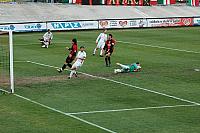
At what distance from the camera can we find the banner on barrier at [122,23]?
65.8m

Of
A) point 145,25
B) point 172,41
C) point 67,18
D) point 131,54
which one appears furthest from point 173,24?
point 131,54

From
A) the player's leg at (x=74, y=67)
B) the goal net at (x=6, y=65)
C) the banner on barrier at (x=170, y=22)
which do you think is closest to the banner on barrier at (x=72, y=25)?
the banner on barrier at (x=170, y=22)

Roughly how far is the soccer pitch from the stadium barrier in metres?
16.9

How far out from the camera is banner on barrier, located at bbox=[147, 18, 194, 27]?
6938 centimetres

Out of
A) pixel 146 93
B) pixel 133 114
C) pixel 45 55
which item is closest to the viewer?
pixel 133 114

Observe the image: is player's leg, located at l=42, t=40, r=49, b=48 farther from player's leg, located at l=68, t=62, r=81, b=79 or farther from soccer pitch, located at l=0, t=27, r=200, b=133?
player's leg, located at l=68, t=62, r=81, b=79

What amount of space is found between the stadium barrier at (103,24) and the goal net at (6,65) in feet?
42.4

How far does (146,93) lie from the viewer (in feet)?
84.2

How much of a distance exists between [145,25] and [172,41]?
17.1 metres

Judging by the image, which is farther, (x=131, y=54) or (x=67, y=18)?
(x=67, y=18)

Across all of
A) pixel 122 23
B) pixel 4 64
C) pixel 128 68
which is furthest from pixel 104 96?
pixel 122 23

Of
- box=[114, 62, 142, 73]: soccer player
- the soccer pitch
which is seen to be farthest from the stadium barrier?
box=[114, 62, 142, 73]: soccer player

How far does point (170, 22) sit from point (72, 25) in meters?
13.3

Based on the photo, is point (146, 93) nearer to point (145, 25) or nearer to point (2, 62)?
point (2, 62)
